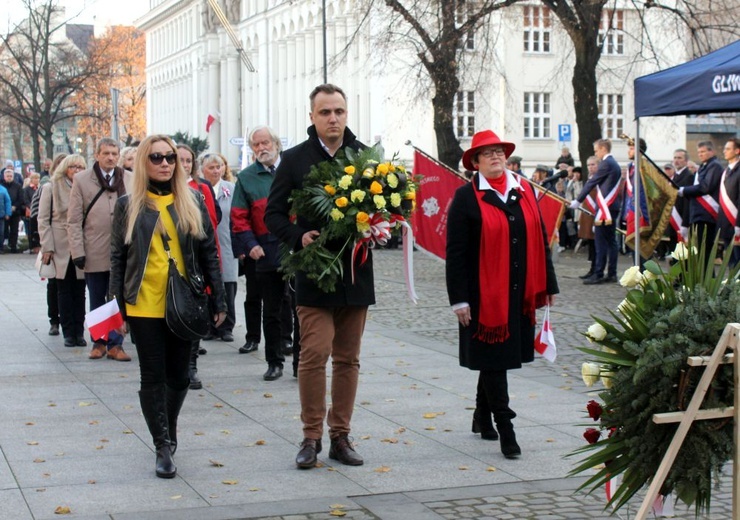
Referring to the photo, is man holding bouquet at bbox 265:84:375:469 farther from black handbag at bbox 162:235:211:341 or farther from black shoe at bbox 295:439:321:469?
black handbag at bbox 162:235:211:341

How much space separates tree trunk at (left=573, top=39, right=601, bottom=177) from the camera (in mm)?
26734

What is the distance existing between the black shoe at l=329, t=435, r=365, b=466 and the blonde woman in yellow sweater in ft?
3.06

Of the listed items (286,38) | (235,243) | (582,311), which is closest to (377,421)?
(235,243)

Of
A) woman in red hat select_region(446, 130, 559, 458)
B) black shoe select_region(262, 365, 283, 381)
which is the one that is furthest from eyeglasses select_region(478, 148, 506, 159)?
black shoe select_region(262, 365, 283, 381)

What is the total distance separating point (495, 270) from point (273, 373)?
11.5ft

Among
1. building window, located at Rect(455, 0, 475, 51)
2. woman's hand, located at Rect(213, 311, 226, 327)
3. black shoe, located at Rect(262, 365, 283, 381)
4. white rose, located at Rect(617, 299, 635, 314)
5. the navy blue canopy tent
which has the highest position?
building window, located at Rect(455, 0, 475, 51)

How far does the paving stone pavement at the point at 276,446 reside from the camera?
616 centimetres

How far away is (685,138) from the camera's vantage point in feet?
186

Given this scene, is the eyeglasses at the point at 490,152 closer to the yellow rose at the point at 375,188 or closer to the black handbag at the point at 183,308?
the yellow rose at the point at 375,188

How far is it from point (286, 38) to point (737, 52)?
205 feet

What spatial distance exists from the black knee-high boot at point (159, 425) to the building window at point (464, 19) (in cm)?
1980

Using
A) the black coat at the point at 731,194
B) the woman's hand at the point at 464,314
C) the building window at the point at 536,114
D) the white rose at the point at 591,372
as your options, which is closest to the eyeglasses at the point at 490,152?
the woman's hand at the point at 464,314

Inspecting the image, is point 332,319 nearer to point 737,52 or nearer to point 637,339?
point 637,339

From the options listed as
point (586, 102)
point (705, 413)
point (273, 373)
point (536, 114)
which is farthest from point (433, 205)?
point (536, 114)
